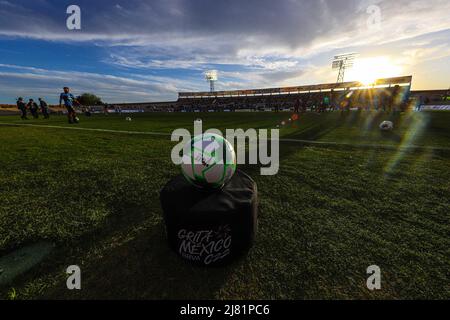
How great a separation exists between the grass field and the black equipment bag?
0.55 feet

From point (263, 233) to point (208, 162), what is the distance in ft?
3.82

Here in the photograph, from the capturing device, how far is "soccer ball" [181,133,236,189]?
7.11 ft

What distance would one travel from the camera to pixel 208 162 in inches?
85.1

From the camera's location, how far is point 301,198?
3416 mm

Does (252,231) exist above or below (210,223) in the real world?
below

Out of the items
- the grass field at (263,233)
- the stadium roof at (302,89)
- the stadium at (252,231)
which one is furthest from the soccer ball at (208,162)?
the stadium roof at (302,89)

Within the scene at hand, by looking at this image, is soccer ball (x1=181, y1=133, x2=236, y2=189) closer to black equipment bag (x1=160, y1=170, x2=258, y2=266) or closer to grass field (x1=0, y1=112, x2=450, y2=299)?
black equipment bag (x1=160, y1=170, x2=258, y2=266)

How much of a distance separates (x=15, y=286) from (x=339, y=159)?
21.2 feet

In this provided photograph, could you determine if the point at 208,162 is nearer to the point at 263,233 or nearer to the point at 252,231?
Answer: the point at 252,231

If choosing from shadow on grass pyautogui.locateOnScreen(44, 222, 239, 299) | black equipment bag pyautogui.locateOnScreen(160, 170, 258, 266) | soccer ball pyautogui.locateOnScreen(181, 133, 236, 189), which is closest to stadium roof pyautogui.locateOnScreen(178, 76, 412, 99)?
soccer ball pyautogui.locateOnScreen(181, 133, 236, 189)

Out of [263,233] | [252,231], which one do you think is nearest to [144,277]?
[252,231]

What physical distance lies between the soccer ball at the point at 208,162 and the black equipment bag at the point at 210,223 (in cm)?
17
